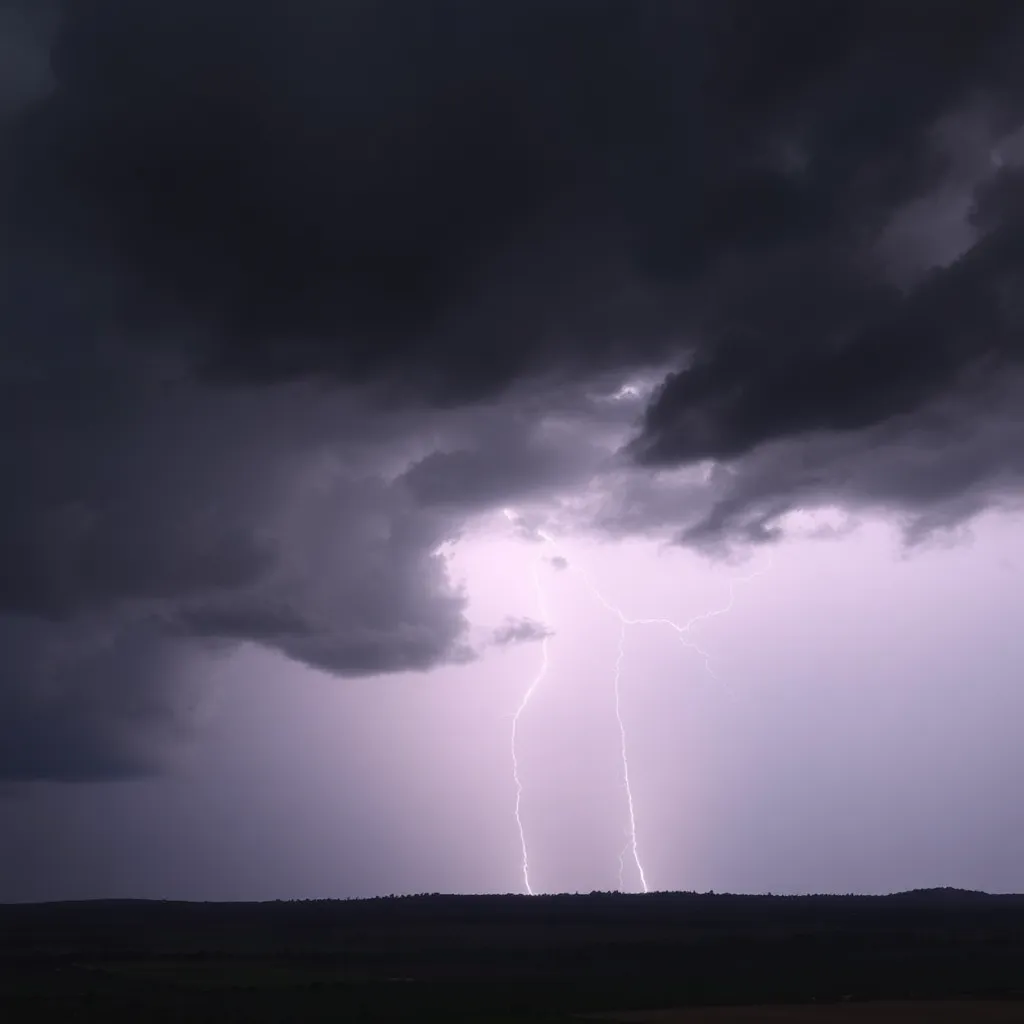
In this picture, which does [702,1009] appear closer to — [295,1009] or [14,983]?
[295,1009]

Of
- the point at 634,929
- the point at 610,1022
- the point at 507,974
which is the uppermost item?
the point at 634,929

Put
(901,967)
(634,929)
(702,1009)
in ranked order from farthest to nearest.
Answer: (634,929)
(901,967)
(702,1009)

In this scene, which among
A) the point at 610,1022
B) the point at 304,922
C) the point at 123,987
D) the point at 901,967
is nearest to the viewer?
the point at 610,1022

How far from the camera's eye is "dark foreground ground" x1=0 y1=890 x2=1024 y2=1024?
68.9 meters

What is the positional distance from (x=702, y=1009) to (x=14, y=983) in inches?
2000

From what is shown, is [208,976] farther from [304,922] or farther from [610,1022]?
[304,922]

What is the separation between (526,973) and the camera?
9694cm

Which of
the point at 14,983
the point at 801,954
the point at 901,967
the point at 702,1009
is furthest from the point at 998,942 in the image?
the point at 14,983

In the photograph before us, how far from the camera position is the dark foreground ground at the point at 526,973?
68938 millimetres

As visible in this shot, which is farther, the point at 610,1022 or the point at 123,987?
the point at 123,987

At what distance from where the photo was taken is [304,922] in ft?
638

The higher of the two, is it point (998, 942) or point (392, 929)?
point (392, 929)

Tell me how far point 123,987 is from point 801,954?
55381 millimetres

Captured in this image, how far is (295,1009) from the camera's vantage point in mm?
70062
